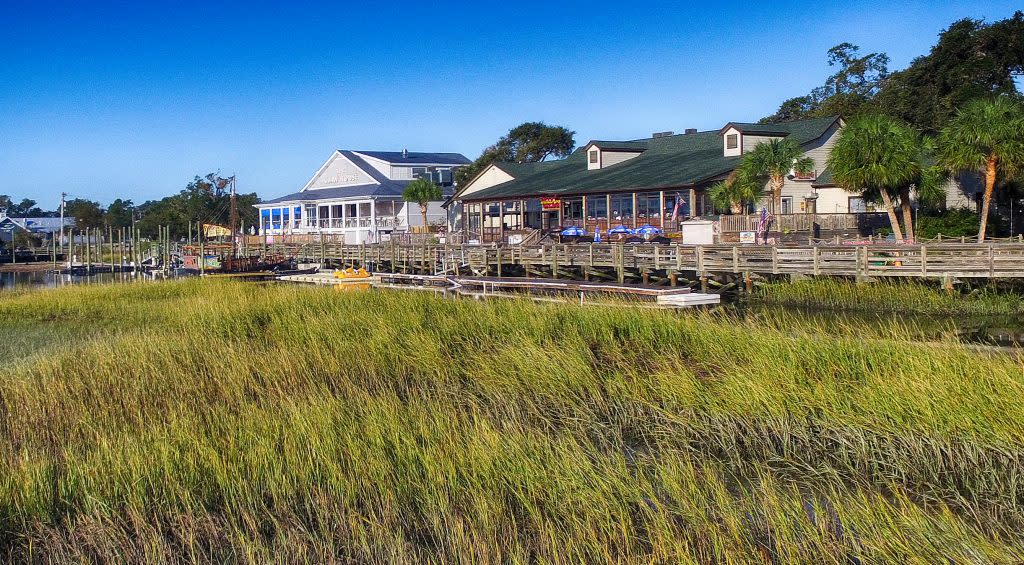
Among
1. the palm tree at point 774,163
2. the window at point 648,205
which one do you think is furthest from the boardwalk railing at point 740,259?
the window at point 648,205

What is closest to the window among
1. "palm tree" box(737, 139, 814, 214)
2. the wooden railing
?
"palm tree" box(737, 139, 814, 214)

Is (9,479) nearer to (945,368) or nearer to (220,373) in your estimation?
(220,373)

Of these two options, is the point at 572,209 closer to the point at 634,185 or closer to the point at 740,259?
the point at 634,185

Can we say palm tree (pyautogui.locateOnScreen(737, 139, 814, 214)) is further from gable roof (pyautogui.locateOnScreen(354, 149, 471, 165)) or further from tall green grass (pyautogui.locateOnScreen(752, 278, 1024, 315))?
gable roof (pyautogui.locateOnScreen(354, 149, 471, 165))

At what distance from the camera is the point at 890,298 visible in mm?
24594

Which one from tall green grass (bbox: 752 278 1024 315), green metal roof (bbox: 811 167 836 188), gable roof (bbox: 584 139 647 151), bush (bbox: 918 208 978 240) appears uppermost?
gable roof (bbox: 584 139 647 151)

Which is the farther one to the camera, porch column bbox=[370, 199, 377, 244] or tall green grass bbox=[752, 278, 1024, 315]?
porch column bbox=[370, 199, 377, 244]

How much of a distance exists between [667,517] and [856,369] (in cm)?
556

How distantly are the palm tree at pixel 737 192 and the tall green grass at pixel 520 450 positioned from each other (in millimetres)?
26281

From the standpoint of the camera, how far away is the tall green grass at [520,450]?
6801 mm

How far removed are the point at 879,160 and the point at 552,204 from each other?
21.9 metres

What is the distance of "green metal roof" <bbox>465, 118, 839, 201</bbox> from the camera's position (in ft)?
148

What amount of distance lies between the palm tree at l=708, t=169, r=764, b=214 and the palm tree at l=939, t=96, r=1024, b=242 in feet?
29.6

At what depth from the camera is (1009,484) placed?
8.00m
